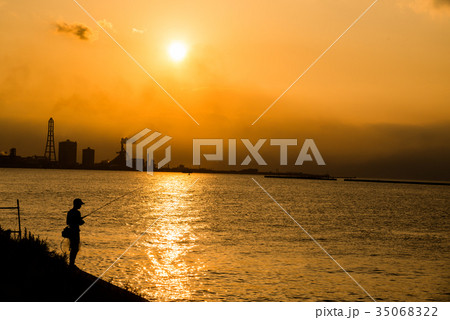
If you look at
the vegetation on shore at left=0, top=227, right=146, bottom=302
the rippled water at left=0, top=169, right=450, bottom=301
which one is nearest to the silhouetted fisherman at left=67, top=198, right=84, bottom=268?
the vegetation on shore at left=0, top=227, right=146, bottom=302

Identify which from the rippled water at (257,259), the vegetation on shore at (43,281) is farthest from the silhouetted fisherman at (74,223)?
the rippled water at (257,259)

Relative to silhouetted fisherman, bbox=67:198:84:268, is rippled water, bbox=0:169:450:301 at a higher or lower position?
lower

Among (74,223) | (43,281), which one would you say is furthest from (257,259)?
(43,281)

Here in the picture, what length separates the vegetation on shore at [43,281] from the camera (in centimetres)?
1241

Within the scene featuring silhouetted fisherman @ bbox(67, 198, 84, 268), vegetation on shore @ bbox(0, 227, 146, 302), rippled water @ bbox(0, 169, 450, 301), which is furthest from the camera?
rippled water @ bbox(0, 169, 450, 301)

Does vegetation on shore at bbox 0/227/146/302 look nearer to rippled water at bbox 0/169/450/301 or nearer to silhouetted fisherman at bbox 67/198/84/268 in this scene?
silhouetted fisherman at bbox 67/198/84/268

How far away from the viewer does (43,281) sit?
13250 millimetres

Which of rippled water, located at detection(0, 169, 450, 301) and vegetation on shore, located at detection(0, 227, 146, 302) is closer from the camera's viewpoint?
vegetation on shore, located at detection(0, 227, 146, 302)

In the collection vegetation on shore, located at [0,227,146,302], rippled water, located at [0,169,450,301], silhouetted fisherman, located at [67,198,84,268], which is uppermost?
silhouetted fisherman, located at [67,198,84,268]

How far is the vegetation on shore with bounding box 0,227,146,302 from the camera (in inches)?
488

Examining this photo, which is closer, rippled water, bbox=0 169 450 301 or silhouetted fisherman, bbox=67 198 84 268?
silhouetted fisherman, bbox=67 198 84 268

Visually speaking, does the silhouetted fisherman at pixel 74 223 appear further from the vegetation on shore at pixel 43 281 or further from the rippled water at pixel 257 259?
the rippled water at pixel 257 259

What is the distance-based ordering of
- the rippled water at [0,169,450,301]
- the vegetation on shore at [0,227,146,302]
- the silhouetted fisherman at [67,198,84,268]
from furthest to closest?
1. the rippled water at [0,169,450,301]
2. the silhouetted fisherman at [67,198,84,268]
3. the vegetation on shore at [0,227,146,302]

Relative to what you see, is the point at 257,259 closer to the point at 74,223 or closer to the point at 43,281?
the point at 74,223
